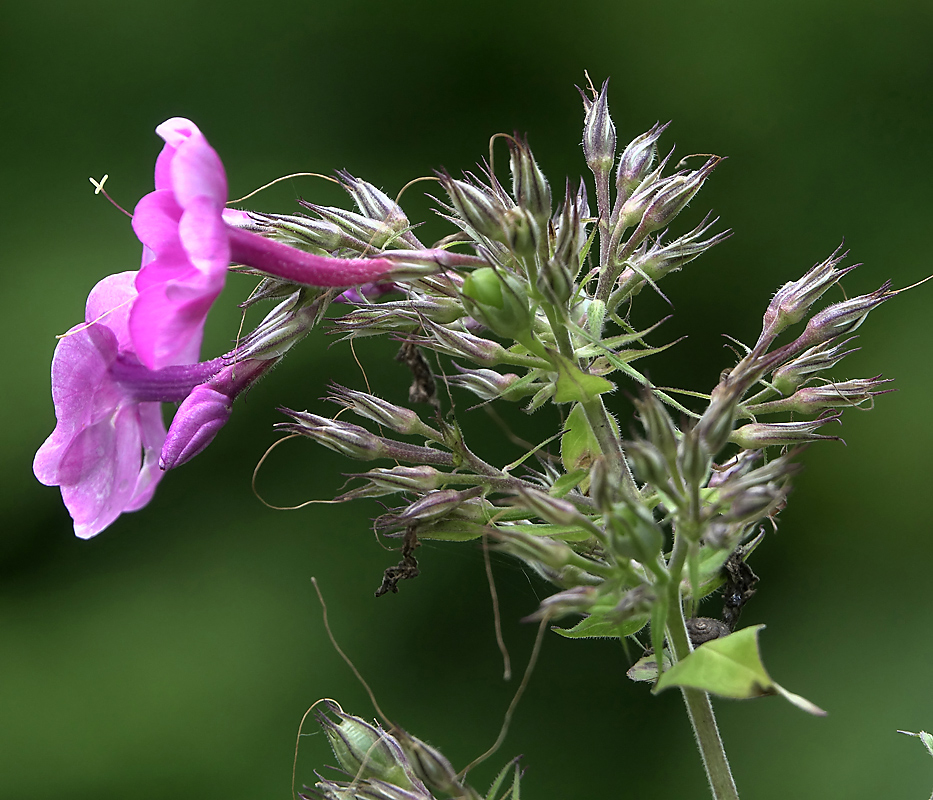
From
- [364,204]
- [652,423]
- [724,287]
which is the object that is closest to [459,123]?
[724,287]

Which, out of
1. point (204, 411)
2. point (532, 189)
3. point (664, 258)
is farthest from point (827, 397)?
point (204, 411)

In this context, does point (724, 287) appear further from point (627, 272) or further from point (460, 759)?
point (627, 272)

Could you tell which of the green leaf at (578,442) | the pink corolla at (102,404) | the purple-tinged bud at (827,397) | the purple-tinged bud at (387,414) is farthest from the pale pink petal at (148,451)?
the purple-tinged bud at (827,397)

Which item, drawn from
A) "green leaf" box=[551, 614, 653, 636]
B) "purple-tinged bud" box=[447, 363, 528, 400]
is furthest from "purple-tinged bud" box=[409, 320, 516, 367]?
"green leaf" box=[551, 614, 653, 636]

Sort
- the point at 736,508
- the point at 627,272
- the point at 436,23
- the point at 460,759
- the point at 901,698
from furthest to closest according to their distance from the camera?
the point at 436,23 < the point at 460,759 < the point at 901,698 < the point at 627,272 < the point at 736,508

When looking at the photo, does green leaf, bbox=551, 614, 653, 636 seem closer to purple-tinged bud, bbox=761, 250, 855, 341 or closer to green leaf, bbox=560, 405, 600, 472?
green leaf, bbox=560, 405, 600, 472

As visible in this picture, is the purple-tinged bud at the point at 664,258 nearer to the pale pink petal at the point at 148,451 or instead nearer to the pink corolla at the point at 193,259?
the pink corolla at the point at 193,259

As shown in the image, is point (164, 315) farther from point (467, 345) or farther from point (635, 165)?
point (635, 165)
